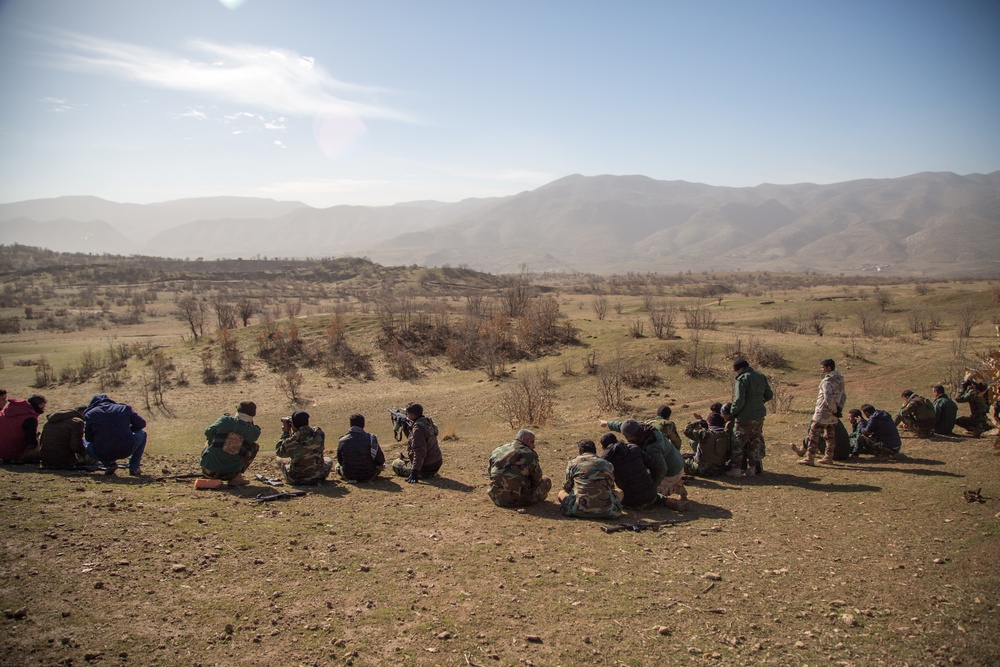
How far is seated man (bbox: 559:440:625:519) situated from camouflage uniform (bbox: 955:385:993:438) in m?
7.69

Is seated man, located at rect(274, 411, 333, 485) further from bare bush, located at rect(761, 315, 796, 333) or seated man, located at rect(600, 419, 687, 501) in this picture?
bare bush, located at rect(761, 315, 796, 333)

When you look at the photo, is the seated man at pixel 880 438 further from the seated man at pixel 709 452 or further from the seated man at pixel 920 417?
the seated man at pixel 709 452

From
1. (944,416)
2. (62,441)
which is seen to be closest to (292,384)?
(62,441)

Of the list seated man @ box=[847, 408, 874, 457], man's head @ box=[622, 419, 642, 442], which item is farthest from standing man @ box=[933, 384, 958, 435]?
man's head @ box=[622, 419, 642, 442]

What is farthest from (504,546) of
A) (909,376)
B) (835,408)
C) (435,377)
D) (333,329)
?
(333,329)

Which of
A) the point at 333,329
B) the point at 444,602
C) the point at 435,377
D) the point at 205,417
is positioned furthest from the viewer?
the point at 333,329

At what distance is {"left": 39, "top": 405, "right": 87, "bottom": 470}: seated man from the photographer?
8008 mm

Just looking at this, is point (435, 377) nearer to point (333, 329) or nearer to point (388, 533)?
point (333, 329)

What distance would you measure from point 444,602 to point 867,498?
5795 mm

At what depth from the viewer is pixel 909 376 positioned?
1558cm

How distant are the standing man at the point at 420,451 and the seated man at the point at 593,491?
9.21 ft

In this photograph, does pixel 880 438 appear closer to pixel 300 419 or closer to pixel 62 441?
pixel 300 419

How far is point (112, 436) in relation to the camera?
8227mm

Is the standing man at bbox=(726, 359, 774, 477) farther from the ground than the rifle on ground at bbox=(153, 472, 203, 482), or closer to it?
farther from the ground
